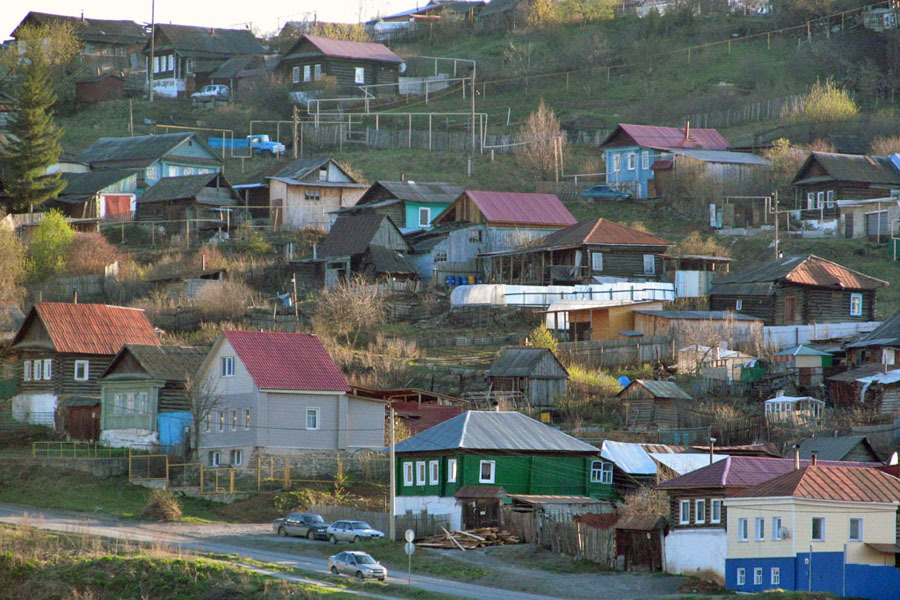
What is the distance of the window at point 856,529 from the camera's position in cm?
3759

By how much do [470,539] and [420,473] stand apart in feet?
17.9

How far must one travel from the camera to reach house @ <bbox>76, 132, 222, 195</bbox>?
9394 cm

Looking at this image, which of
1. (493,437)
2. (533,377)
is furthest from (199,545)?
(533,377)

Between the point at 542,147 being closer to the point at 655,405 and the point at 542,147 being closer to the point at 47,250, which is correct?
the point at 47,250

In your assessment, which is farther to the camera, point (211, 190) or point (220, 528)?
point (211, 190)

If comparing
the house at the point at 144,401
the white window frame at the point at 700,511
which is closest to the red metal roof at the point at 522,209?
the house at the point at 144,401

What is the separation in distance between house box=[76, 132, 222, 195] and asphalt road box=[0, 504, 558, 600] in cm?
4835

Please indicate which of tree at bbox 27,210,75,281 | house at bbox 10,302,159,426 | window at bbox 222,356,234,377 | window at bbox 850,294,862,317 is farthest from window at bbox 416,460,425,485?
tree at bbox 27,210,75,281

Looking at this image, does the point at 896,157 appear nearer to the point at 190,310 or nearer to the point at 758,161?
the point at 758,161

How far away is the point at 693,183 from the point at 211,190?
30563mm

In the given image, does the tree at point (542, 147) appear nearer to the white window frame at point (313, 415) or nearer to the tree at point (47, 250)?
the tree at point (47, 250)

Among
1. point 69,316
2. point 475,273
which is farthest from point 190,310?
point 475,273

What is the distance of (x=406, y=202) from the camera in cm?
8444

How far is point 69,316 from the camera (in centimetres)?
6172
